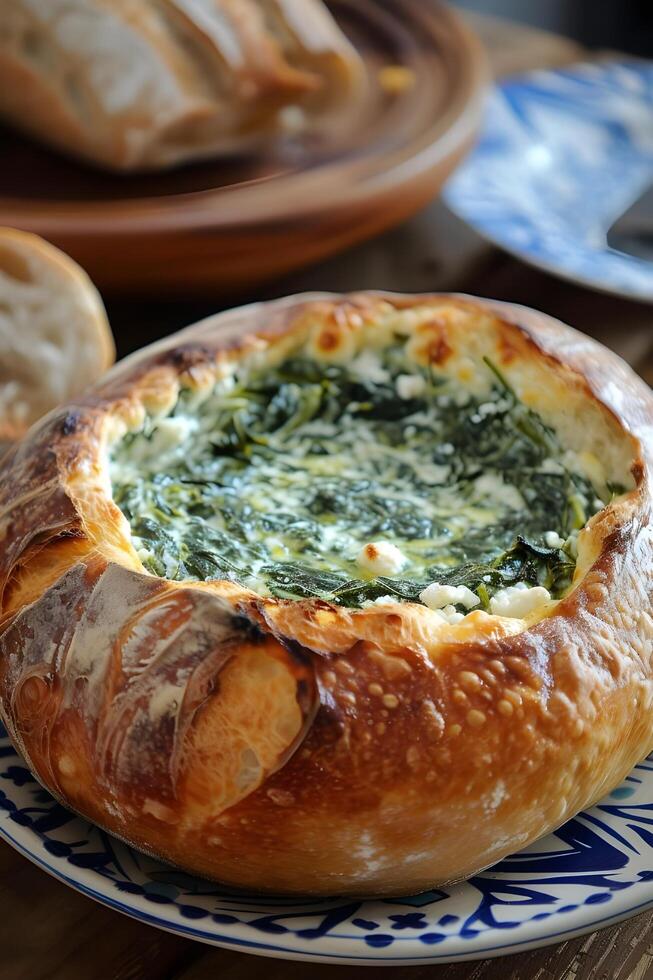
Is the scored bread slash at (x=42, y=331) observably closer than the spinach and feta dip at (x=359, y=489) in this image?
No

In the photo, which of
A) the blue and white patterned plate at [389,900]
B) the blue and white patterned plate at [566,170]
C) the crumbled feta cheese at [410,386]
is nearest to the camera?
the blue and white patterned plate at [389,900]

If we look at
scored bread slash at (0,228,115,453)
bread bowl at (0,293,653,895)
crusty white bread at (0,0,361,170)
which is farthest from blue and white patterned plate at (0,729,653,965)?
crusty white bread at (0,0,361,170)

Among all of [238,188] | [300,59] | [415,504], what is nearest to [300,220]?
[238,188]

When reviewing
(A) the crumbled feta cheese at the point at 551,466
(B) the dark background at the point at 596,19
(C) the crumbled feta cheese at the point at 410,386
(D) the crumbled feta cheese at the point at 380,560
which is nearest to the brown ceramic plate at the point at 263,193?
(C) the crumbled feta cheese at the point at 410,386

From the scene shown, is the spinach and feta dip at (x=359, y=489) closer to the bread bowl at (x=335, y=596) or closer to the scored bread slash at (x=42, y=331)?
the bread bowl at (x=335, y=596)

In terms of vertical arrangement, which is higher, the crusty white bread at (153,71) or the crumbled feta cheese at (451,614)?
the crumbled feta cheese at (451,614)

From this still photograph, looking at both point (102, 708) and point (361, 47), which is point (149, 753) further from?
point (361, 47)

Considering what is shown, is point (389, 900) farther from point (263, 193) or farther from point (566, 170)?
point (566, 170)

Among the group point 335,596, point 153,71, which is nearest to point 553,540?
point 335,596
